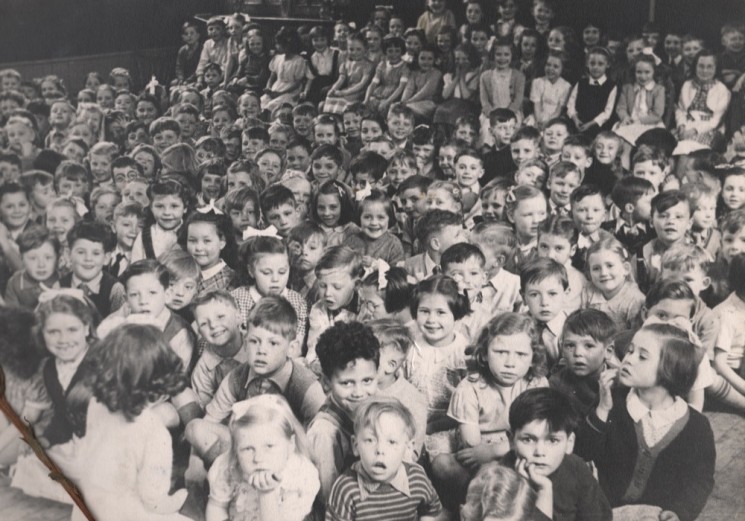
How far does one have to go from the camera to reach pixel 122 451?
2.41 metres

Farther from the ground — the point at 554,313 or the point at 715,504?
the point at 554,313

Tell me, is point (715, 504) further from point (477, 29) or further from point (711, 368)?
point (477, 29)

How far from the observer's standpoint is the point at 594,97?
6.91ft

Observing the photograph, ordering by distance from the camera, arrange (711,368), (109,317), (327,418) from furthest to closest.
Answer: (109,317)
(327,418)
(711,368)

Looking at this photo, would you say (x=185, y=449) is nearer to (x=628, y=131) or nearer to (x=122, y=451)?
(x=122, y=451)

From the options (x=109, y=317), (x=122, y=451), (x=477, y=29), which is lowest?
(x=122, y=451)

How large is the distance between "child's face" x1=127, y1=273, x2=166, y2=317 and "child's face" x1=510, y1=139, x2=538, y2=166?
1.09 meters

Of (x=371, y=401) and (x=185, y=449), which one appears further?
(x=185, y=449)

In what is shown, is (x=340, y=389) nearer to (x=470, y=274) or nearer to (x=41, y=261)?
(x=470, y=274)

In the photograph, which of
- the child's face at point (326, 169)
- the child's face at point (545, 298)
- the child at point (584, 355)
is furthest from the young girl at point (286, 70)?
the child at point (584, 355)

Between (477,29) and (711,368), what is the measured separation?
42.3 inches

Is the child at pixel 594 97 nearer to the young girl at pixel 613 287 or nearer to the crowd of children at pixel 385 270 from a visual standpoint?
the crowd of children at pixel 385 270

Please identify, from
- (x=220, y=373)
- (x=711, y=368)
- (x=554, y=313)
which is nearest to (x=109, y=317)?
(x=220, y=373)

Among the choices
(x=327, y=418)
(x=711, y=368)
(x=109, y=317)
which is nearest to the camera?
(x=711, y=368)
